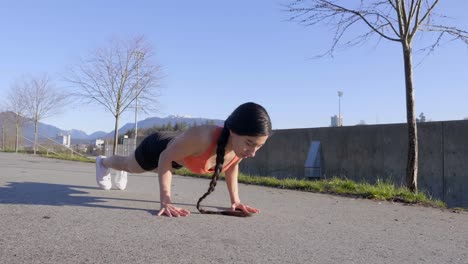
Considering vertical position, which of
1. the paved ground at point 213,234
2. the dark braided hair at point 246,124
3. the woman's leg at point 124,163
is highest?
the dark braided hair at point 246,124

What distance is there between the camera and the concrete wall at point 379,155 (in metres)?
9.70

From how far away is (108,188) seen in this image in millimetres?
5668

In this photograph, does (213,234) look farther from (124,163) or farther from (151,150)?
(124,163)

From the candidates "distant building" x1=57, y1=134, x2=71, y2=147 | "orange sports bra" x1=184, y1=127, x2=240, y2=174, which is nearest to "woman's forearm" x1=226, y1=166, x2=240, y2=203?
"orange sports bra" x1=184, y1=127, x2=240, y2=174

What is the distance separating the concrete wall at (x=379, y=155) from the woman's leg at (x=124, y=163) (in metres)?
7.39

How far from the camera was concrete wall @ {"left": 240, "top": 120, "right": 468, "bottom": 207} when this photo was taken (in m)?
9.70

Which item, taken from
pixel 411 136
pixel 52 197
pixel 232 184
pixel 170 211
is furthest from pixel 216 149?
pixel 411 136

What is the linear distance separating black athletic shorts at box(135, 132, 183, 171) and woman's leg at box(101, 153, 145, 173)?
0.12 meters

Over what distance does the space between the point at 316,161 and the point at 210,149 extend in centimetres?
997

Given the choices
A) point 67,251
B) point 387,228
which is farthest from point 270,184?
point 67,251

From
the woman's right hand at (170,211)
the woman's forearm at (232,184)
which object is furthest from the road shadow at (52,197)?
the woman's forearm at (232,184)

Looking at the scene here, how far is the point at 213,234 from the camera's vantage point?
3055 mm

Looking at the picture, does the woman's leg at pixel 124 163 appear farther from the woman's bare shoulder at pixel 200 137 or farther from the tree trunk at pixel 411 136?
the tree trunk at pixel 411 136

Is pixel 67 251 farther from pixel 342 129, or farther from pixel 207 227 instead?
pixel 342 129
